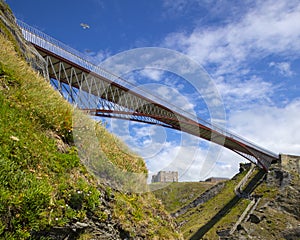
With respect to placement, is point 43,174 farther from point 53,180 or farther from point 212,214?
point 212,214

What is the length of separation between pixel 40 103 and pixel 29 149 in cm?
177

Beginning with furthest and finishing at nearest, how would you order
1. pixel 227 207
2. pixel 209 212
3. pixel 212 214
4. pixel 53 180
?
1. pixel 209 212
2. pixel 227 207
3. pixel 212 214
4. pixel 53 180

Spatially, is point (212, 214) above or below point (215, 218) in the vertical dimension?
above

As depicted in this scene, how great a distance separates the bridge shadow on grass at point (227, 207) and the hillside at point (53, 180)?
128ft

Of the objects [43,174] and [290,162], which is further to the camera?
[290,162]

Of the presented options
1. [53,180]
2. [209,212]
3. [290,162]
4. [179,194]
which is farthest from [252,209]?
[53,180]

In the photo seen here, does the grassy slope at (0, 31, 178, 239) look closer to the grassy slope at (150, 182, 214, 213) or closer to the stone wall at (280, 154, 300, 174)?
the stone wall at (280, 154, 300, 174)

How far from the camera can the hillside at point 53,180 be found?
3.81m

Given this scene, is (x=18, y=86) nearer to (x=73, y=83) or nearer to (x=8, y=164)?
(x=8, y=164)

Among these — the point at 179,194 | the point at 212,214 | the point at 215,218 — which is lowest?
the point at 215,218

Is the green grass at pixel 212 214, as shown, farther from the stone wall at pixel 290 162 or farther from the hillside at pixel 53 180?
the hillside at pixel 53 180

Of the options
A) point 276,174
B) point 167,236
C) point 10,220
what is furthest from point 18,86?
point 276,174

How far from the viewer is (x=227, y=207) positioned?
2036 inches

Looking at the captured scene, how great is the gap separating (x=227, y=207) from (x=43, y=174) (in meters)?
51.6
